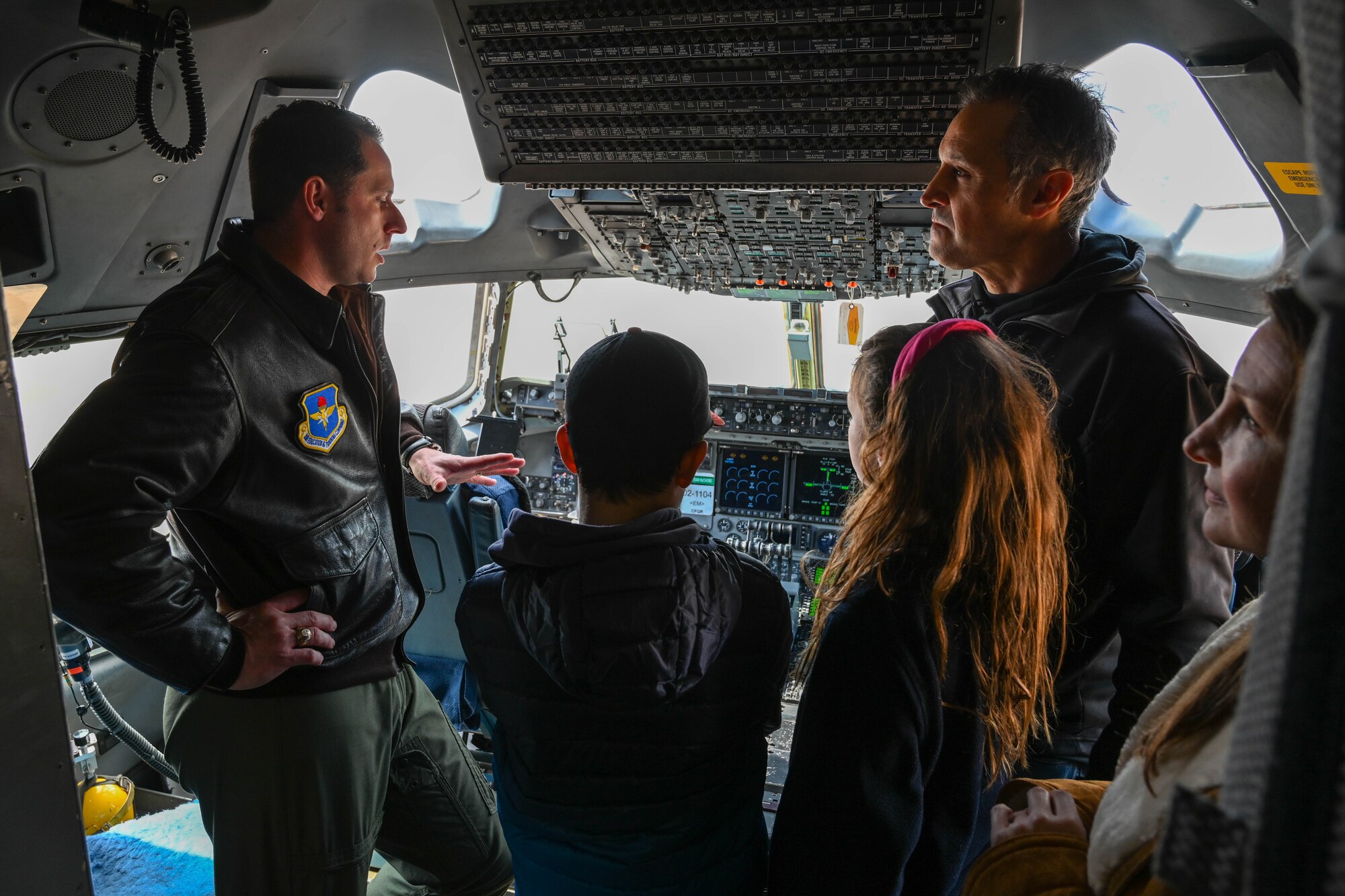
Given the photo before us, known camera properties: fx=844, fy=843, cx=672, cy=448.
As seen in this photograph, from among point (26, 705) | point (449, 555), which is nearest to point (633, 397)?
point (26, 705)

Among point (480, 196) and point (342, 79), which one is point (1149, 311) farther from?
point (480, 196)

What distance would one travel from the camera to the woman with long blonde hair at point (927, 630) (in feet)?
3.51

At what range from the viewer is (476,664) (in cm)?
126

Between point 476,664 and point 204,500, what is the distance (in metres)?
0.58

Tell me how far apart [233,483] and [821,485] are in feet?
10.5

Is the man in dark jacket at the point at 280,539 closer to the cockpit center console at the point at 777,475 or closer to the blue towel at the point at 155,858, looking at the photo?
the blue towel at the point at 155,858

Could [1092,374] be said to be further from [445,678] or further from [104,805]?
[104,805]

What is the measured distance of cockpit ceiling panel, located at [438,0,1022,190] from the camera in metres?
1.64

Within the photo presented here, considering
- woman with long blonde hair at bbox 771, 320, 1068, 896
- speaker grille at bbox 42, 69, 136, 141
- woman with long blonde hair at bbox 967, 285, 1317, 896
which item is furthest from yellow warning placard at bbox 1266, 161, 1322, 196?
speaker grille at bbox 42, 69, 136, 141

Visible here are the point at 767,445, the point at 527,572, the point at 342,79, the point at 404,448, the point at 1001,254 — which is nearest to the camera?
the point at 527,572

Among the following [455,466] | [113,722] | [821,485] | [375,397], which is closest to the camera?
[375,397]

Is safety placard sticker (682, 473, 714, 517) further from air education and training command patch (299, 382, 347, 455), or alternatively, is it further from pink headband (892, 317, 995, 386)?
pink headband (892, 317, 995, 386)

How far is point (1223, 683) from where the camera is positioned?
2.16 ft

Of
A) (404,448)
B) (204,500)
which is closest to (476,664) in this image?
(204,500)
